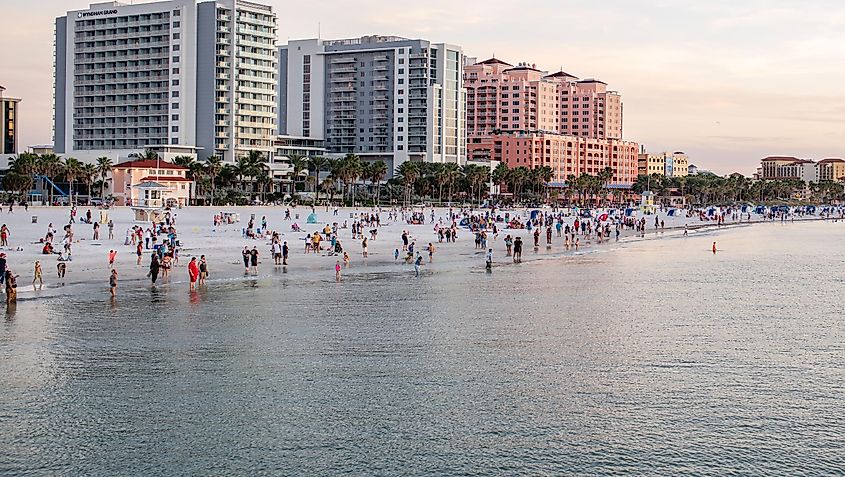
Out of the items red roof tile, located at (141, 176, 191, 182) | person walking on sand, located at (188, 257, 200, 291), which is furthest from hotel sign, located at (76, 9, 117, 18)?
person walking on sand, located at (188, 257, 200, 291)

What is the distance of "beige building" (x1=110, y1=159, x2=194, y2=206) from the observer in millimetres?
100562

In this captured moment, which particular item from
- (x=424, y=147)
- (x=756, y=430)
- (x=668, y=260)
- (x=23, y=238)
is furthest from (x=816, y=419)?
(x=424, y=147)

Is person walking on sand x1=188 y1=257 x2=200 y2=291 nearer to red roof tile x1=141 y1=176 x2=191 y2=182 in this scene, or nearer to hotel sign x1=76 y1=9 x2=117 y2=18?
red roof tile x1=141 y1=176 x2=191 y2=182

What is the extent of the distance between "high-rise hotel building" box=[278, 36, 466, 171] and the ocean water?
134415mm

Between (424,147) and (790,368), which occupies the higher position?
(424,147)

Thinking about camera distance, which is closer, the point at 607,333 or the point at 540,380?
the point at 540,380

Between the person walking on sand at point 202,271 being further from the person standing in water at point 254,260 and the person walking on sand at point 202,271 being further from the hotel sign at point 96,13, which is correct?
the hotel sign at point 96,13

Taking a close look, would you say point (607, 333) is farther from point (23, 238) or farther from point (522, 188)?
point (522, 188)

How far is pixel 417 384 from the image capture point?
21656 mm

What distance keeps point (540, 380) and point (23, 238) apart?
41485 millimetres

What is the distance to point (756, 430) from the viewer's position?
1814 cm

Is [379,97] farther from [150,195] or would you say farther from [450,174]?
[150,195]

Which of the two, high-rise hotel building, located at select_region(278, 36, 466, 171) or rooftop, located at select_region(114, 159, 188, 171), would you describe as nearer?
rooftop, located at select_region(114, 159, 188, 171)

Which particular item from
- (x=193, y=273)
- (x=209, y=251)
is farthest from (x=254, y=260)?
(x=209, y=251)
